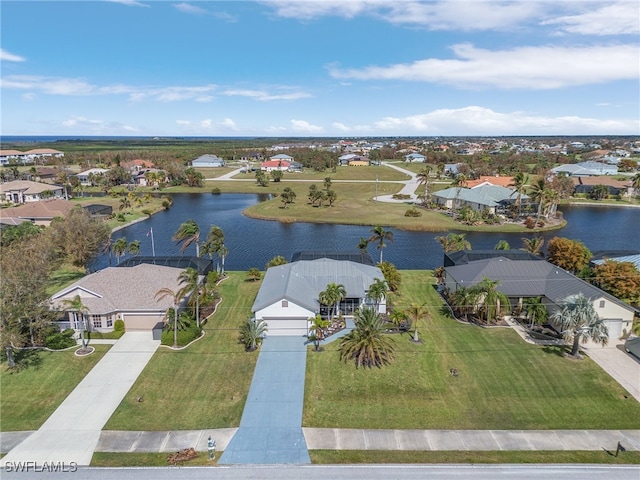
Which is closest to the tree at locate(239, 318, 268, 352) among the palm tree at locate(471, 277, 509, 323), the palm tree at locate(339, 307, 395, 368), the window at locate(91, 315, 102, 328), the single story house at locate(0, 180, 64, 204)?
the palm tree at locate(339, 307, 395, 368)

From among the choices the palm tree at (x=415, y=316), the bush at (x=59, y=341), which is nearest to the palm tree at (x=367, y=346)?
the palm tree at (x=415, y=316)

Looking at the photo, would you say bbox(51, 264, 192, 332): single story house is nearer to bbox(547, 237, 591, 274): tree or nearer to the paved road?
the paved road

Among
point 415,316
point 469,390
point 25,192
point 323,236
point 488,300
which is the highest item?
point 25,192

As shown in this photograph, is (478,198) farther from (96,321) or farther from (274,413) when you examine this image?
(96,321)

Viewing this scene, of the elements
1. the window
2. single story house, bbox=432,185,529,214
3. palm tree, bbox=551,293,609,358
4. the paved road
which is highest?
single story house, bbox=432,185,529,214

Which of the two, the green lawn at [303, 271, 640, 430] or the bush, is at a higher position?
the bush

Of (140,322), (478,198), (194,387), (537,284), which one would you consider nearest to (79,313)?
(140,322)
